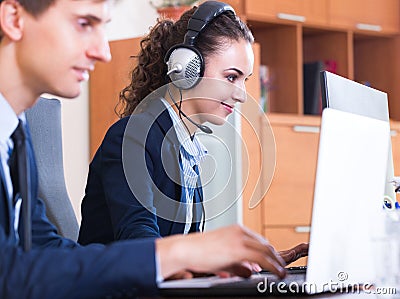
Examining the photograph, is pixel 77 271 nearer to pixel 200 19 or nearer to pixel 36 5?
pixel 36 5

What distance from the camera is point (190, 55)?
1775 mm

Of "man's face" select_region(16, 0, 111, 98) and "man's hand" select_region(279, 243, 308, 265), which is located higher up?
"man's face" select_region(16, 0, 111, 98)

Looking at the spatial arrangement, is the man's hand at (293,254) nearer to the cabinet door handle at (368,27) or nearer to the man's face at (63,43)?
the man's face at (63,43)

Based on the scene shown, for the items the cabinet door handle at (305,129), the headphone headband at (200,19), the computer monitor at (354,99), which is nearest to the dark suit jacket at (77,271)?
the computer monitor at (354,99)

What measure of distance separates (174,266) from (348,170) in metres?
0.28

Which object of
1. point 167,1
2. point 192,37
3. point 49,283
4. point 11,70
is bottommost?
point 49,283

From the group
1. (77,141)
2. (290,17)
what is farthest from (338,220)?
(290,17)

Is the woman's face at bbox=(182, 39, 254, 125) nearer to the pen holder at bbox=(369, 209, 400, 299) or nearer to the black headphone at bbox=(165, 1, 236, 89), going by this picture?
the black headphone at bbox=(165, 1, 236, 89)

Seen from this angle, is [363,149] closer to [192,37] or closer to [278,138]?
[192,37]

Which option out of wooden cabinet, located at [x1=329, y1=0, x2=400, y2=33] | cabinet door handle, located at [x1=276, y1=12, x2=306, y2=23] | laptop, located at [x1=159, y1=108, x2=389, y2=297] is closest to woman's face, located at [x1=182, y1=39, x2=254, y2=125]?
laptop, located at [x1=159, y1=108, x2=389, y2=297]

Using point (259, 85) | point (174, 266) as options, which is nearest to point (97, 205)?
point (174, 266)

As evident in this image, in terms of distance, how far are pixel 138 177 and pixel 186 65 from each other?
28 centimetres

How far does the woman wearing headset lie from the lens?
5.40 feet

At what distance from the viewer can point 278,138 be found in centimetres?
356
